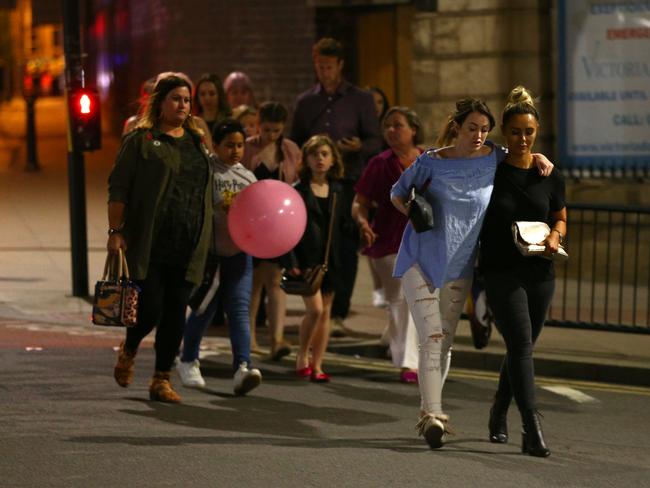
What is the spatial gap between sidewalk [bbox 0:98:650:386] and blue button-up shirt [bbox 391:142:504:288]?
283cm

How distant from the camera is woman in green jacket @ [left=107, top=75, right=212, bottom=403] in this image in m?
9.11

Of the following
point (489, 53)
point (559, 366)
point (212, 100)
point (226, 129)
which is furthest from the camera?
point (489, 53)

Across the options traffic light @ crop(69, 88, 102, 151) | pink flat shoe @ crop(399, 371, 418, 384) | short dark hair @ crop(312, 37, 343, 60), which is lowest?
pink flat shoe @ crop(399, 371, 418, 384)

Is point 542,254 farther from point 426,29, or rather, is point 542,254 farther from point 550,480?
point 426,29

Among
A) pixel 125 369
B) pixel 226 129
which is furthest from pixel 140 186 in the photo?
pixel 125 369

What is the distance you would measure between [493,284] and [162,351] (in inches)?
88.5

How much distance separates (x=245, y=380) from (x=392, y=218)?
163cm

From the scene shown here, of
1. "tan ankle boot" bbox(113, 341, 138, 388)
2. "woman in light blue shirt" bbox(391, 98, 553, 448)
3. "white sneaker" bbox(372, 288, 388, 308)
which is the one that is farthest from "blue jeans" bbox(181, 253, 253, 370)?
"white sneaker" bbox(372, 288, 388, 308)

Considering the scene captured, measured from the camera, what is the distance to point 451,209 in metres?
8.14

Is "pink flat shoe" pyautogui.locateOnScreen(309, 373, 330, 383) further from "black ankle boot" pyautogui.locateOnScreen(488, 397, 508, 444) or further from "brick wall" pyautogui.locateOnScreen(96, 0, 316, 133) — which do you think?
"brick wall" pyautogui.locateOnScreen(96, 0, 316, 133)

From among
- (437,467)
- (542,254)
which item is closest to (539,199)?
(542,254)

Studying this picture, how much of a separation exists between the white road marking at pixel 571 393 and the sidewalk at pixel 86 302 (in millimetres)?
456

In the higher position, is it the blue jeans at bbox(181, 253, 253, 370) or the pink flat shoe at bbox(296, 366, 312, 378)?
the blue jeans at bbox(181, 253, 253, 370)

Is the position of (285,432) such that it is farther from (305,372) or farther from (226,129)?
(226,129)
